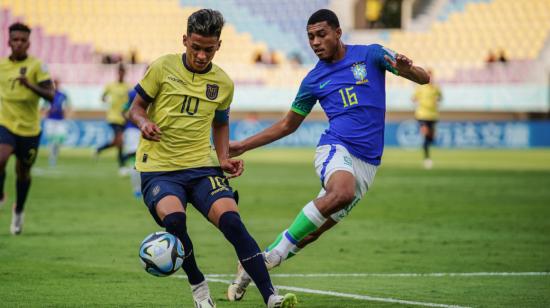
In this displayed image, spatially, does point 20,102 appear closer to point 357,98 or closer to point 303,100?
point 303,100

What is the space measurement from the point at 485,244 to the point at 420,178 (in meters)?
11.6

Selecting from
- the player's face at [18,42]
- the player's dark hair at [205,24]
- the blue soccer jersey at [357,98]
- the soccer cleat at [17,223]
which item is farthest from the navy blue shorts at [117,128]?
the player's dark hair at [205,24]

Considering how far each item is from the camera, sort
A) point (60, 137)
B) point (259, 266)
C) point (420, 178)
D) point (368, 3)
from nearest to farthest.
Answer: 1. point (259, 266)
2. point (420, 178)
3. point (60, 137)
4. point (368, 3)

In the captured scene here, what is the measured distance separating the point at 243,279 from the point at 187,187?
0.99 meters

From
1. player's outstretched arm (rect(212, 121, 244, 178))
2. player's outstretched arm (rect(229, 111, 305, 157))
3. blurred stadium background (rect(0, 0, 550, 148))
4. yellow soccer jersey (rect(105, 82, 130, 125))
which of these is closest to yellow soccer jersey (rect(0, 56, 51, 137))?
player's outstretched arm (rect(229, 111, 305, 157))

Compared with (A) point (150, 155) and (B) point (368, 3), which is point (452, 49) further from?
(A) point (150, 155)

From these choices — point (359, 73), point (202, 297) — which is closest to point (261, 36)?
point (359, 73)

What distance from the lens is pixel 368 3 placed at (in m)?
42.9

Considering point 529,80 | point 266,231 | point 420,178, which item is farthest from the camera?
point 529,80

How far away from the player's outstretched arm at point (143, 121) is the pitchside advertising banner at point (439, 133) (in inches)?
1247

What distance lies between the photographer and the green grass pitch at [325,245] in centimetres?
817

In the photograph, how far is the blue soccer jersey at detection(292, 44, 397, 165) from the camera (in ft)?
26.1

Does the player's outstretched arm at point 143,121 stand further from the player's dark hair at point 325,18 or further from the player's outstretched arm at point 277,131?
the player's dark hair at point 325,18

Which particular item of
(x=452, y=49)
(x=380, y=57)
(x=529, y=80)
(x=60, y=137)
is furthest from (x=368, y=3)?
(x=380, y=57)
